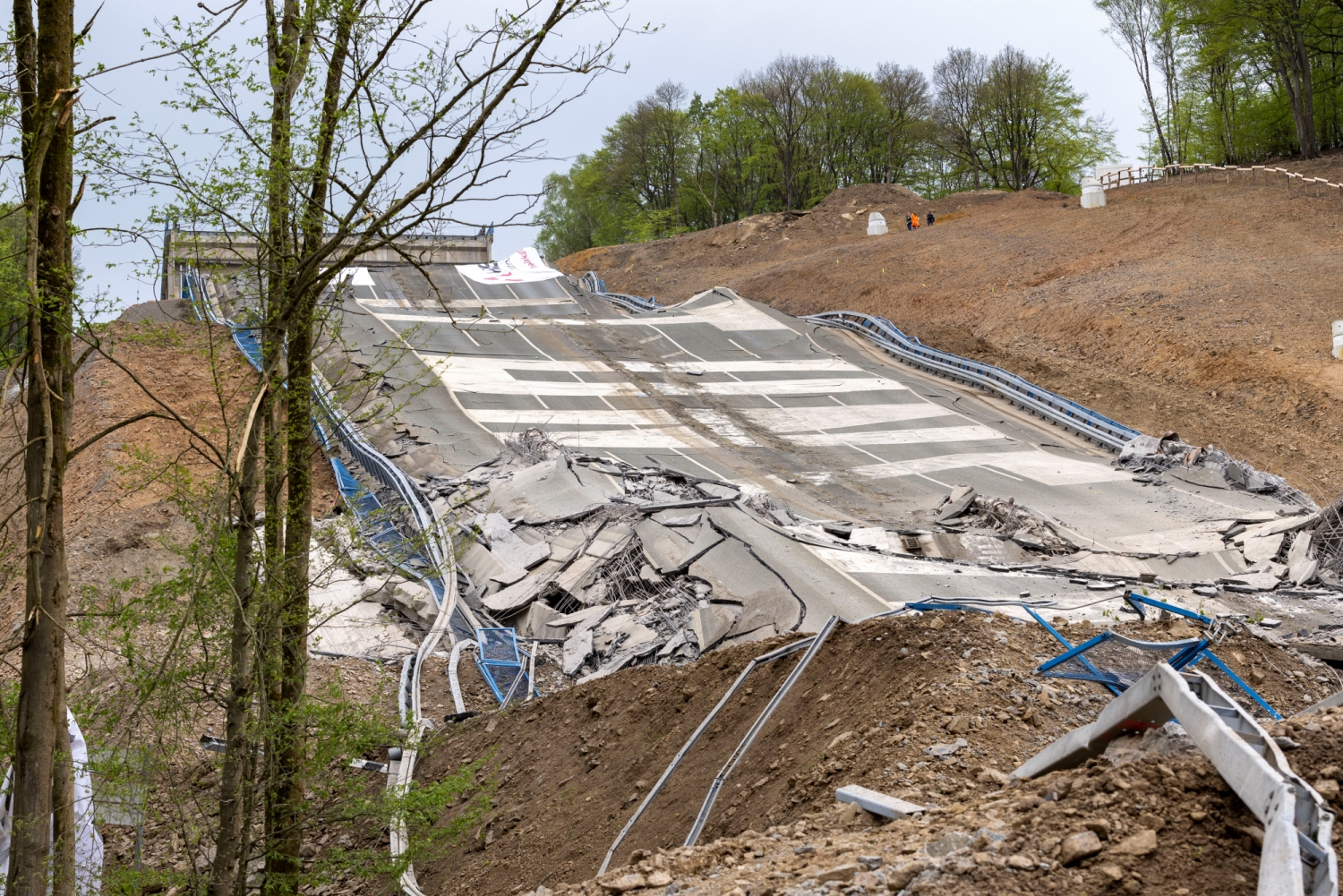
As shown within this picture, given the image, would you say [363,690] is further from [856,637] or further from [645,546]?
[856,637]

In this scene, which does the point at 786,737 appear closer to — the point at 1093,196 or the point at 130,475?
the point at 130,475

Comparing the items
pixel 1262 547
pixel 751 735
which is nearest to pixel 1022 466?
pixel 1262 547

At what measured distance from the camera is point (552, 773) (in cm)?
1056

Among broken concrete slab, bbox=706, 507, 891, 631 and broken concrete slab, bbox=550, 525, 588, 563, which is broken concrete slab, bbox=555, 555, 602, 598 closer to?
broken concrete slab, bbox=550, 525, 588, 563

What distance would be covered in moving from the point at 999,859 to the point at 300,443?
5635 mm

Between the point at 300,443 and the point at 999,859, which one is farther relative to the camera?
the point at 300,443

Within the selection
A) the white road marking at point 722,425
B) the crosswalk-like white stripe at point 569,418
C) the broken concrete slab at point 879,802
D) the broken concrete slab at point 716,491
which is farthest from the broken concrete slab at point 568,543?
the broken concrete slab at point 879,802

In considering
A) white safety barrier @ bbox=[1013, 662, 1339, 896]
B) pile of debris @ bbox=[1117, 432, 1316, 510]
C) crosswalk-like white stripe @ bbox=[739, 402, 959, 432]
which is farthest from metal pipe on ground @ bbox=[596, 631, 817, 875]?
crosswalk-like white stripe @ bbox=[739, 402, 959, 432]

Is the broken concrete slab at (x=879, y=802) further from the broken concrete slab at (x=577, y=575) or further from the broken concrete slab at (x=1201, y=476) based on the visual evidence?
the broken concrete slab at (x=1201, y=476)

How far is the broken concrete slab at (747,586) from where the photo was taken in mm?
13938

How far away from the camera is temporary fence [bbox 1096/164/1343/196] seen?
39250 millimetres

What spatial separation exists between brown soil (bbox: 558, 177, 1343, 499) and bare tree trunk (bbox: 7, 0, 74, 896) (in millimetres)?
25186

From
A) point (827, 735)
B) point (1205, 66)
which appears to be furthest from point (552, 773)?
point (1205, 66)

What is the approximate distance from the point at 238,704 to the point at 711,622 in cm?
781
